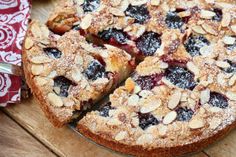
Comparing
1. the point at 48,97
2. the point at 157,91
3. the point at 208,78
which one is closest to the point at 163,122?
the point at 157,91

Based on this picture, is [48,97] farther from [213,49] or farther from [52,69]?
[213,49]

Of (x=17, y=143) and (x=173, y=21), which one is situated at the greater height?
(x=173, y=21)

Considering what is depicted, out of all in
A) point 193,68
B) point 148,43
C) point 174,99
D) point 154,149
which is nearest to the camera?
point 154,149

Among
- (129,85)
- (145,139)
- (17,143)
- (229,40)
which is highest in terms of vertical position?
(229,40)

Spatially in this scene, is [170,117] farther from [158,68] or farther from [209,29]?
[209,29]

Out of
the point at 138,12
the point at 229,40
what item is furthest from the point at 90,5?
the point at 229,40
